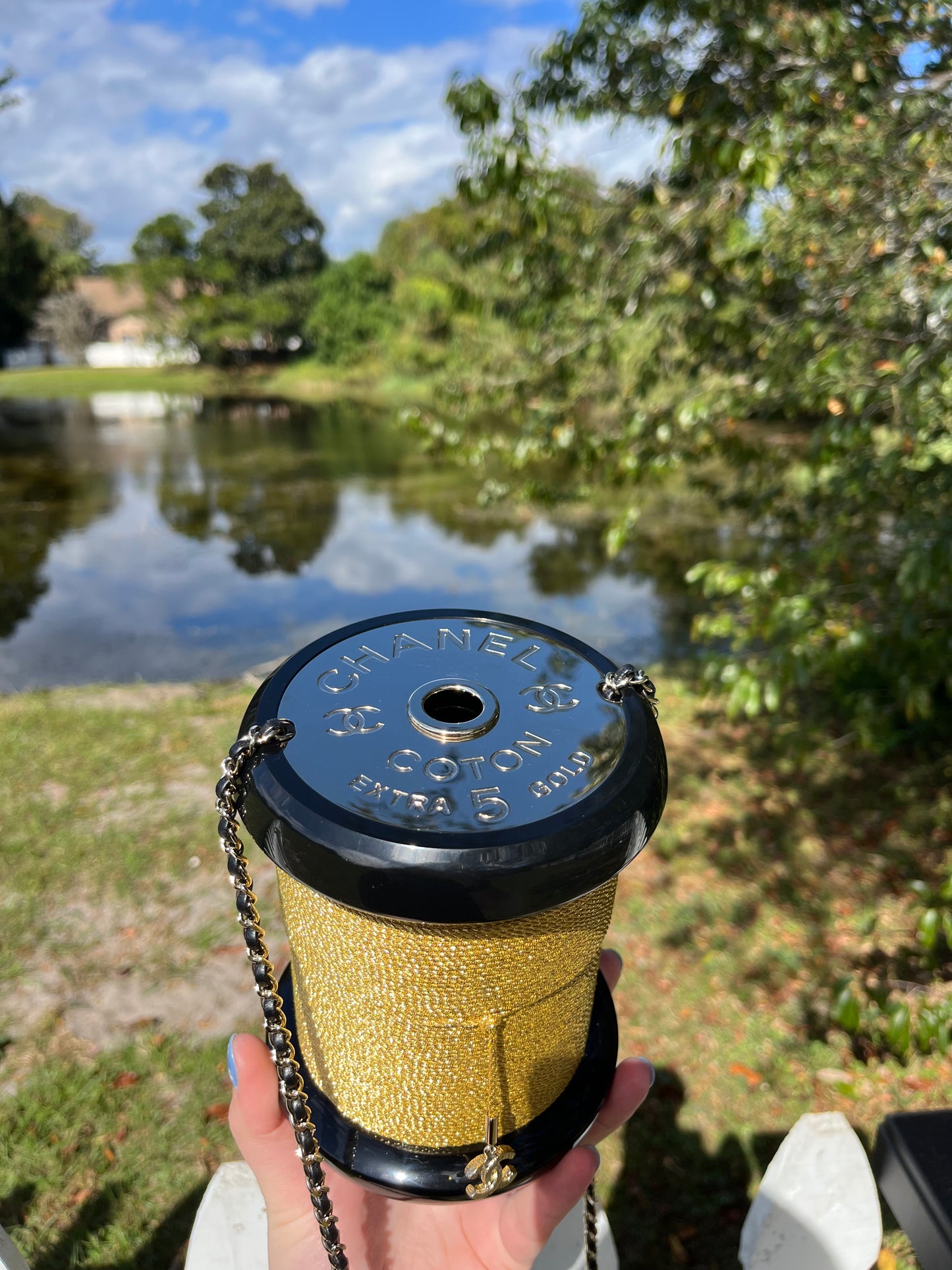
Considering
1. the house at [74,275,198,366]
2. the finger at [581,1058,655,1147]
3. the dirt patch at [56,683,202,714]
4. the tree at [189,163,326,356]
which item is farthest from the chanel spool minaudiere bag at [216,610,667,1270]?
the house at [74,275,198,366]

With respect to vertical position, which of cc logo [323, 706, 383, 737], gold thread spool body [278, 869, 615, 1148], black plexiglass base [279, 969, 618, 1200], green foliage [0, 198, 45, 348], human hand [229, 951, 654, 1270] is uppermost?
green foliage [0, 198, 45, 348]

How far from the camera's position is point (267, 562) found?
31.1ft

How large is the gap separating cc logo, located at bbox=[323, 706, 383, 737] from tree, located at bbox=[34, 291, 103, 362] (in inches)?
2011

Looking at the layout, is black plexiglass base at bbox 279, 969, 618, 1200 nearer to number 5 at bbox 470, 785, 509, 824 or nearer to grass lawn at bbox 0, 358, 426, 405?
number 5 at bbox 470, 785, 509, 824

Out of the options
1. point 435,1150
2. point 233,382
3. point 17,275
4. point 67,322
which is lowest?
point 435,1150

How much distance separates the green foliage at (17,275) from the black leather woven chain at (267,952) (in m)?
45.6

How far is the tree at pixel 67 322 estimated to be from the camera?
42.7 meters

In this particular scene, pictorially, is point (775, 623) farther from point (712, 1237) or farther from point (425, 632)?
point (712, 1237)

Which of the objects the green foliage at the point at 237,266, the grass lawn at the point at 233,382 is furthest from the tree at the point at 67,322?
the green foliage at the point at 237,266

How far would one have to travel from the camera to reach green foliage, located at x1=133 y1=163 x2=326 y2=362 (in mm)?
39344

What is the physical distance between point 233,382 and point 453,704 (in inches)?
1596

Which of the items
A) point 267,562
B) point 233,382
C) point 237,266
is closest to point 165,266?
point 237,266

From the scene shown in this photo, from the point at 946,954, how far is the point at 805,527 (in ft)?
5.96

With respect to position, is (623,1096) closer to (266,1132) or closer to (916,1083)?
(266,1132)
